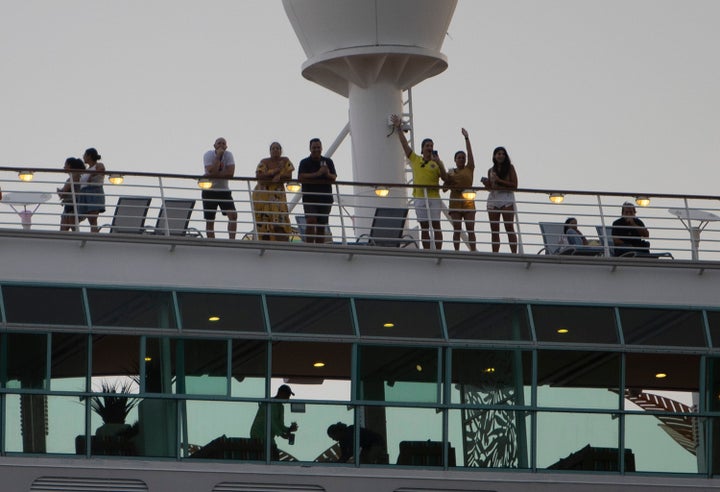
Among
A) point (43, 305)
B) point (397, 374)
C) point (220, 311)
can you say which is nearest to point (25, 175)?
point (43, 305)

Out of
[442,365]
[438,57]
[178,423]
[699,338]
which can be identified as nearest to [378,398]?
[442,365]

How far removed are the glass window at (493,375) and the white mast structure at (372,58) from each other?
7.48 meters

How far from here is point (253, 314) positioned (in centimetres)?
2378

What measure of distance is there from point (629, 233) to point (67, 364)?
863 cm

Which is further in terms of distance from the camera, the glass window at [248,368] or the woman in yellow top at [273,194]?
the woman in yellow top at [273,194]

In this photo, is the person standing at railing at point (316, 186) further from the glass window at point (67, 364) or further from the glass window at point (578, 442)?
the glass window at point (578, 442)

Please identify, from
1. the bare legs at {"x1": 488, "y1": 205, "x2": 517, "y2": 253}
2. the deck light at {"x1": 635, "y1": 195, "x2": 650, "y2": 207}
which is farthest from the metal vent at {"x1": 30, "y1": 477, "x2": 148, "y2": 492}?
the deck light at {"x1": 635, "y1": 195, "x2": 650, "y2": 207}

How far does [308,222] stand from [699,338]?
5.82 meters

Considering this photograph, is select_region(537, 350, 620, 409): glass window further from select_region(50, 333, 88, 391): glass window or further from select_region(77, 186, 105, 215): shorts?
select_region(77, 186, 105, 215): shorts

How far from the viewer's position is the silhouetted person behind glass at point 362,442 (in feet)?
77.0

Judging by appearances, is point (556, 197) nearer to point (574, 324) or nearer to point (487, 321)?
point (574, 324)

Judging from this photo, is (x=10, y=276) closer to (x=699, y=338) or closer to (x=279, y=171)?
(x=279, y=171)

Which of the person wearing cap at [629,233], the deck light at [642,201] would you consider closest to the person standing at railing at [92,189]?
the person wearing cap at [629,233]

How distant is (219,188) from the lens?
24938 millimetres
